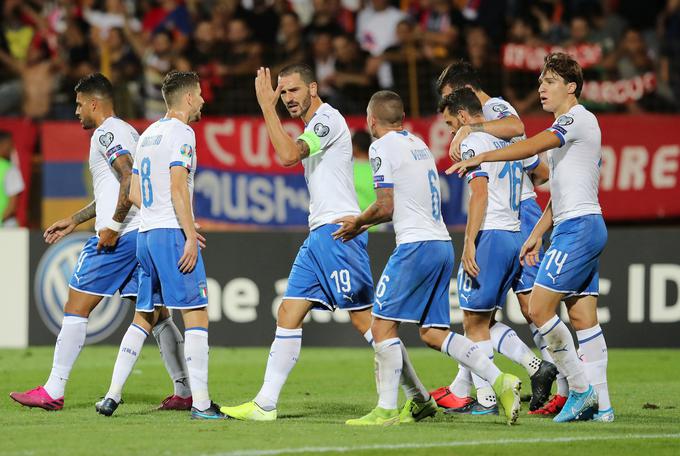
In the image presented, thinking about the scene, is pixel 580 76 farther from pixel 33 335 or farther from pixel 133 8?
pixel 133 8

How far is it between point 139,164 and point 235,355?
17.7 ft

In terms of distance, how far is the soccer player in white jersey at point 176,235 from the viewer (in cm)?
835

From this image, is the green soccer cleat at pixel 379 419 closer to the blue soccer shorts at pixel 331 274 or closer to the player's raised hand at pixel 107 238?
the blue soccer shorts at pixel 331 274

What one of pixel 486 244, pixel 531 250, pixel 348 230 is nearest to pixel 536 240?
pixel 531 250

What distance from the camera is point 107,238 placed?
9.09 meters

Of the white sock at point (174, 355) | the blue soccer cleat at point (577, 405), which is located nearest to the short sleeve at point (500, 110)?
the blue soccer cleat at point (577, 405)

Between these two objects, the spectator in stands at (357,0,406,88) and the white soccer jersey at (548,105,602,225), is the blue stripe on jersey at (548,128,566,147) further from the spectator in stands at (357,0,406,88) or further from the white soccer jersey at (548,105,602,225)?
the spectator in stands at (357,0,406,88)

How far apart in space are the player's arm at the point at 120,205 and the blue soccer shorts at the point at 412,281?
80.4 inches

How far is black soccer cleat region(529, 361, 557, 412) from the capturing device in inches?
362

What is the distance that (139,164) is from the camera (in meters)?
8.56

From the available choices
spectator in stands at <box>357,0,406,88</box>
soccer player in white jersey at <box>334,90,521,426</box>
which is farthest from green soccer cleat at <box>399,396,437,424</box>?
spectator in stands at <box>357,0,406,88</box>

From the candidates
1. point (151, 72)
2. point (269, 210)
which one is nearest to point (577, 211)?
point (269, 210)

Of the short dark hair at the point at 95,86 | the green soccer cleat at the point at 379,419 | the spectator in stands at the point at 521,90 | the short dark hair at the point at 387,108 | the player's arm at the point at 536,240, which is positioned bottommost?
the green soccer cleat at the point at 379,419

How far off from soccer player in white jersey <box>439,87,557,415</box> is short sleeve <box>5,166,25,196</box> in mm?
7874
